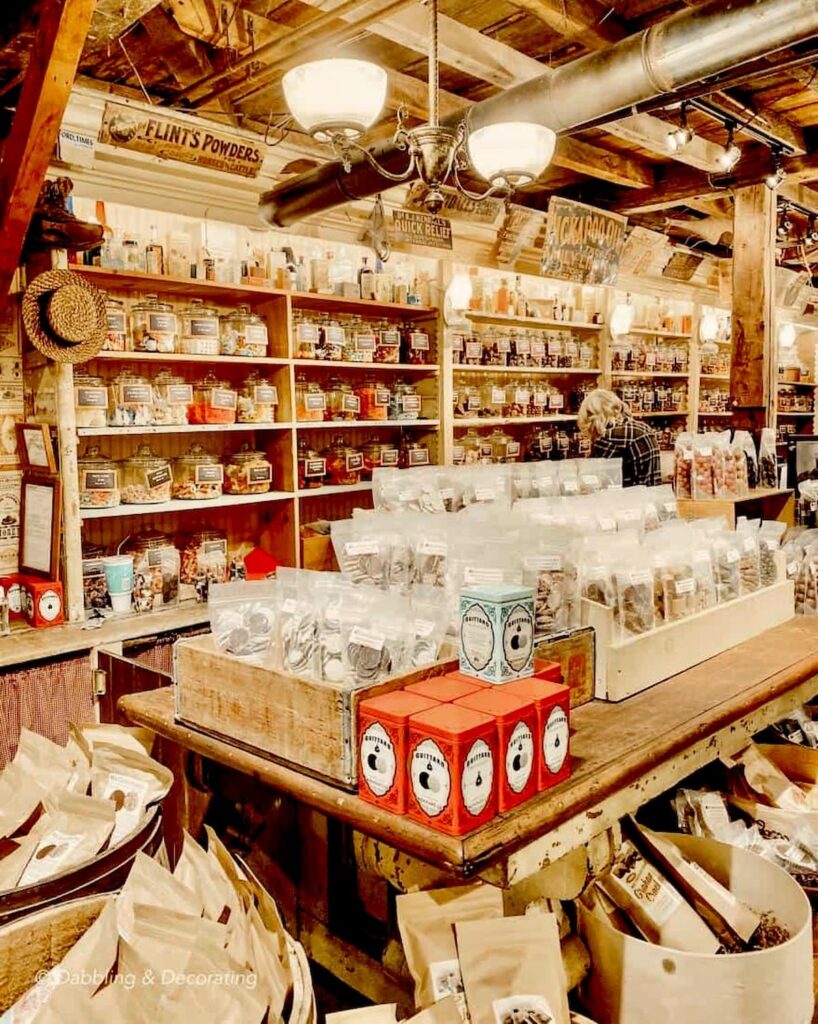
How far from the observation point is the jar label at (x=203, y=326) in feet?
12.0

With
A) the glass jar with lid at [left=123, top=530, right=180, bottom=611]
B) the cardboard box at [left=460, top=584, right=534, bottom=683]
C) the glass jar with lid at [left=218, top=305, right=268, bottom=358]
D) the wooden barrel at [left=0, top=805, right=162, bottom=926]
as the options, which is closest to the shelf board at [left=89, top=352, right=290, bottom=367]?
the glass jar with lid at [left=218, top=305, right=268, bottom=358]

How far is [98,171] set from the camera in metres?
3.73

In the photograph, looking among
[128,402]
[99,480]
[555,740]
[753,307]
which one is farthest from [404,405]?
[555,740]

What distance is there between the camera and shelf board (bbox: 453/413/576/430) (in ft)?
16.7

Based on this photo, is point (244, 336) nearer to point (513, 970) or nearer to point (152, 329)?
point (152, 329)

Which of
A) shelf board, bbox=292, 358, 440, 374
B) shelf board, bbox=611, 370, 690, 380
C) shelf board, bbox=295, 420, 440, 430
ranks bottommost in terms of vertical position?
shelf board, bbox=295, 420, 440, 430

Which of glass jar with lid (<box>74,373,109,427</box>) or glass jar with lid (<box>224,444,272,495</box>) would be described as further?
glass jar with lid (<box>224,444,272,495</box>)

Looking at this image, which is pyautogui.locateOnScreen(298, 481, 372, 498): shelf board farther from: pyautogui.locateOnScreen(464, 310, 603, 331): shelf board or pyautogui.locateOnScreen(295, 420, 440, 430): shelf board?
pyautogui.locateOnScreen(464, 310, 603, 331): shelf board

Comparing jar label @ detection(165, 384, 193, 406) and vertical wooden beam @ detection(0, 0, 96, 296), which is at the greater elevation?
vertical wooden beam @ detection(0, 0, 96, 296)

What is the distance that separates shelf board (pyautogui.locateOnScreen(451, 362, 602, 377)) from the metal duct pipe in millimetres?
1605

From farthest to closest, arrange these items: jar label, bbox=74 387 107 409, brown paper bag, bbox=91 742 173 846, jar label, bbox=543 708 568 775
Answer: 1. jar label, bbox=74 387 107 409
2. brown paper bag, bbox=91 742 173 846
3. jar label, bbox=543 708 568 775

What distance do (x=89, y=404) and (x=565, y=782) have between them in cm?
264

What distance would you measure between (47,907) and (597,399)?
3.80 metres

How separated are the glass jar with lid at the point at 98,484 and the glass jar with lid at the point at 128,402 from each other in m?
0.19
